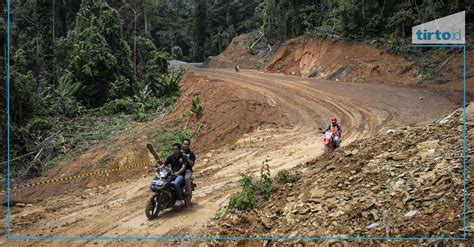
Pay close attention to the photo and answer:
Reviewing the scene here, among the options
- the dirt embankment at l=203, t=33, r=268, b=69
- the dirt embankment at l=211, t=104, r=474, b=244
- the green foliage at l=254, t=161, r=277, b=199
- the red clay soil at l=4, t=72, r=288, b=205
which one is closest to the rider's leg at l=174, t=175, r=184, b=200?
the dirt embankment at l=211, t=104, r=474, b=244

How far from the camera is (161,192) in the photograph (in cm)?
918

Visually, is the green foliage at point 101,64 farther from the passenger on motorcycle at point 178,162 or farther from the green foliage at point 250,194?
the green foliage at point 250,194

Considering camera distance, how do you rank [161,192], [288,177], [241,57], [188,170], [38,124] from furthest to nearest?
1. [241,57]
2. [38,124]
3. [188,170]
4. [161,192]
5. [288,177]

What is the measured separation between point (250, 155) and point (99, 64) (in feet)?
51.3

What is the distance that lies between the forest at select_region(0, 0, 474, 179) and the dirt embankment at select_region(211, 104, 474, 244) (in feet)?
40.4

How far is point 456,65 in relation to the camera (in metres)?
24.3

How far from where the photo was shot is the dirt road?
29.2ft

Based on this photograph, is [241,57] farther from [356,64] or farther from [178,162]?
[178,162]

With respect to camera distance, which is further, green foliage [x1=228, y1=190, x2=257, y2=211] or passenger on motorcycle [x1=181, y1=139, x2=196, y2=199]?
passenger on motorcycle [x1=181, y1=139, x2=196, y2=199]

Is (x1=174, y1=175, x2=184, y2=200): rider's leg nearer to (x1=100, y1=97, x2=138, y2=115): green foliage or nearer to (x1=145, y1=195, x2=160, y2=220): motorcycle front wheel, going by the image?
(x1=145, y1=195, x2=160, y2=220): motorcycle front wheel

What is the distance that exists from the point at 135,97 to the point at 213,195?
16187 millimetres

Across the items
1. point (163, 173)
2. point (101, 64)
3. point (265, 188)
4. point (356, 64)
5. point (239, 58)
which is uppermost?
point (239, 58)

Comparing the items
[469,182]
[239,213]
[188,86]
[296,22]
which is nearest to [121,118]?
[188,86]
